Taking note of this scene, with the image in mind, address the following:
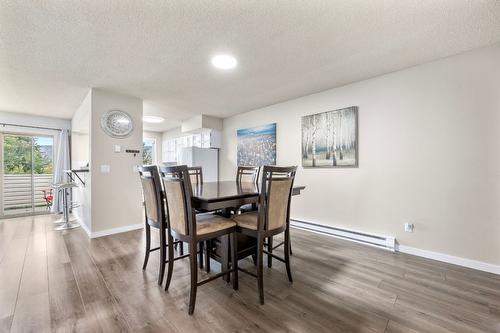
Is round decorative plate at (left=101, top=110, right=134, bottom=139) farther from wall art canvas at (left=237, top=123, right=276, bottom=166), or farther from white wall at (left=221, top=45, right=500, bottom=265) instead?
white wall at (left=221, top=45, right=500, bottom=265)

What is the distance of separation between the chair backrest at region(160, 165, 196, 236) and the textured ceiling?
49.4 inches

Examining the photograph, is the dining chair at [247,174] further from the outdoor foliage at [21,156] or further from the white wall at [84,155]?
the outdoor foliage at [21,156]

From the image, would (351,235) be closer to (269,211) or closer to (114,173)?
(269,211)

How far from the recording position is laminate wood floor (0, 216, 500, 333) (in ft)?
4.87

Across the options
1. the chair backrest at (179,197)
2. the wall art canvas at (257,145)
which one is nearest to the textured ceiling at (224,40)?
the wall art canvas at (257,145)

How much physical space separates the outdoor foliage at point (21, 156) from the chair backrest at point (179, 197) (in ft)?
17.5

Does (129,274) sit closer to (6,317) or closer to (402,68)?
(6,317)

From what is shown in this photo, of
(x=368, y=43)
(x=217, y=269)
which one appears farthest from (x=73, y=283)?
(x=368, y=43)

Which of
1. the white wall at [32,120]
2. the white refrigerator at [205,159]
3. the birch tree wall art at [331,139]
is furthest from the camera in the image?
the white refrigerator at [205,159]

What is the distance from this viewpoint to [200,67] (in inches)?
105

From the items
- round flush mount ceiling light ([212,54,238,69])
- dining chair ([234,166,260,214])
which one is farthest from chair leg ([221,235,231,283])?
round flush mount ceiling light ([212,54,238,69])

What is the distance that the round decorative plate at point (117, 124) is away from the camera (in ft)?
11.4

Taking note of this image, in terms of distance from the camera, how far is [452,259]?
2398mm

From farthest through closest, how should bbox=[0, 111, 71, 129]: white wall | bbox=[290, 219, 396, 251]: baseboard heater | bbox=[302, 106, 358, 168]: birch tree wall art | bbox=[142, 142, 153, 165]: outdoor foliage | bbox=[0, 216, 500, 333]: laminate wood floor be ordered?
bbox=[142, 142, 153, 165]: outdoor foliage < bbox=[0, 111, 71, 129]: white wall < bbox=[302, 106, 358, 168]: birch tree wall art < bbox=[290, 219, 396, 251]: baseboard heater < bbox=[0, 216, 500, 333]: laminate wood floor
